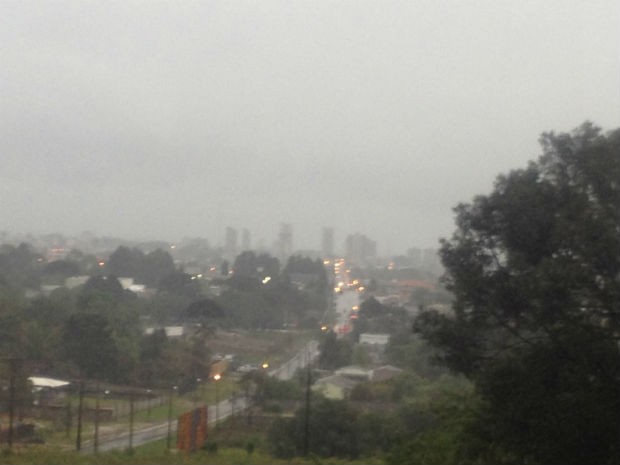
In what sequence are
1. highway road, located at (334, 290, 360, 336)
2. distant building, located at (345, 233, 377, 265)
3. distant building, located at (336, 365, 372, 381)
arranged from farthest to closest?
distant building, located at (345, 233, 377, 265)
highway road, located at (334, 290, 360, 336)
distant building, located at (336, 365, 372, 381)

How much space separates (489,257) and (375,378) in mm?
12485

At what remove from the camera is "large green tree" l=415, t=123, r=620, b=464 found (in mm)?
7535

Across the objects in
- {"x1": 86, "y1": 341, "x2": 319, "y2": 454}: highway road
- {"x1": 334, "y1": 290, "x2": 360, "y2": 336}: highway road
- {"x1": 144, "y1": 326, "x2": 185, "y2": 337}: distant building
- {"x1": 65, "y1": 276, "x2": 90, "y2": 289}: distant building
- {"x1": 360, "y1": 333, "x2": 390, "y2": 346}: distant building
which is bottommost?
{"x1": 86, "y1": 341, "x2": 319, "y2": 454}: highway road

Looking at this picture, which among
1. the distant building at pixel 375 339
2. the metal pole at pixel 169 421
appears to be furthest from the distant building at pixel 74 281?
the metal pole at pixel 169 421

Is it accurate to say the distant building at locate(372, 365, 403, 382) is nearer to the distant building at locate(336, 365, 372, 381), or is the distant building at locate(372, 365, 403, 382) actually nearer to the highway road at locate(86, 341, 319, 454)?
the distant building at locate(336, 365, 372, 381)

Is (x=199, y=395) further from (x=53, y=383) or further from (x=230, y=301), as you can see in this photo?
(x=230, y=301)

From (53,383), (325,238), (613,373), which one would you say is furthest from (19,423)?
(325,238)

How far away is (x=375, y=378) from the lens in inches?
818

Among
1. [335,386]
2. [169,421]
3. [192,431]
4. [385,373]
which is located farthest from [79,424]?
[385,373]

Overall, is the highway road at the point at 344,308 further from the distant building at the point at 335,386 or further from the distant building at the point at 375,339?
the distant building at the point at 335,386

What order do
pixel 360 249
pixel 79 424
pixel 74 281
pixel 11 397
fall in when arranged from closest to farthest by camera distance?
pixel 79 424 → pixel 11 397 → pixel 74 281 → pixel 360 249

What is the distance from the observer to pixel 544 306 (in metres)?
7.70

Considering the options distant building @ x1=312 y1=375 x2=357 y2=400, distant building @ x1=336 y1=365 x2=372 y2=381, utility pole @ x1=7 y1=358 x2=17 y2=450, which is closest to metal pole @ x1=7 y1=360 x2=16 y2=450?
utility pole @ x1=7 y1=358 x2=17 y2=450

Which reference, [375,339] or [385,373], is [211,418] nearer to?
[385,373]
